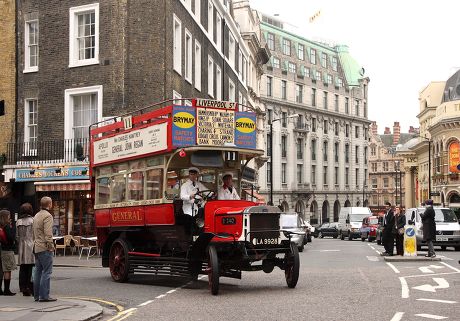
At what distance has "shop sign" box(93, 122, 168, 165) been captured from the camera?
1480 centimetres

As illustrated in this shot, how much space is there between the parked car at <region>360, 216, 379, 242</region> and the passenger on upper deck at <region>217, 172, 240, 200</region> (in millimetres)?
30200

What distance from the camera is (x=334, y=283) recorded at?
1493cm

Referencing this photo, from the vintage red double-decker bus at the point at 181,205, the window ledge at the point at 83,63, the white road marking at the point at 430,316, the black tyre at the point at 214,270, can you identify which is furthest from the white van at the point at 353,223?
the white road marking at the point at 430,316

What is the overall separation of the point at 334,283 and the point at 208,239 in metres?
3.13

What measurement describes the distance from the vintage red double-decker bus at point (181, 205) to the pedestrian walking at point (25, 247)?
2.43m

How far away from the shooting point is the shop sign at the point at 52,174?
2636 cm

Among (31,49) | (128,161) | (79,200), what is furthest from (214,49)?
(128,161)

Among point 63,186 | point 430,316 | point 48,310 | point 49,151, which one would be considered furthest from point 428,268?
point 49,151

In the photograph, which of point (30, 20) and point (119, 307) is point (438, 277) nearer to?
point (119, 307)

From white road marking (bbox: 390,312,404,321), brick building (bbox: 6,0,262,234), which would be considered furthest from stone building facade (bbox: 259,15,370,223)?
white road marking (bbox: 390,312,404,321)

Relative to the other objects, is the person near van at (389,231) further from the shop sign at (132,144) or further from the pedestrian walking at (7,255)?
the pedestrian walking at (7,255)

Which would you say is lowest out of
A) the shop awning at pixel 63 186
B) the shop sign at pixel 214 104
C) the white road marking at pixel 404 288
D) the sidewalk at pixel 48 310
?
the sidewalk at pixel 48 310

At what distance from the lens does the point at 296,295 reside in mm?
12875

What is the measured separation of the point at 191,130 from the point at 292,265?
339 centimetres
